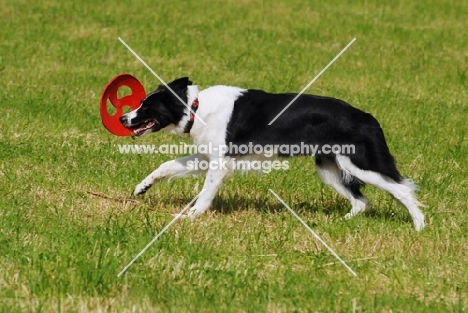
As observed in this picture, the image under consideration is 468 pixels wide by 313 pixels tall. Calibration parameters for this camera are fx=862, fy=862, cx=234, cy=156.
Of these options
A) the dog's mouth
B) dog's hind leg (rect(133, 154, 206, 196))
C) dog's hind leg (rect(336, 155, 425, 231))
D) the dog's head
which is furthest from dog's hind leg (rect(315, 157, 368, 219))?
the dog's mouth

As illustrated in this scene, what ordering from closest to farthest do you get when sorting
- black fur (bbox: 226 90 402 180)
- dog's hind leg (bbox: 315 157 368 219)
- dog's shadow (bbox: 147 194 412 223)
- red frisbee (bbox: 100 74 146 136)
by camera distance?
1. black fur (bbox: 226 90 402 180)
2. dog's hind leg (bbox: 315 157 368 219)
3. dog's shadow (bbox: 147 194 412 223)
4. red frisbee (bbox: 100 74 146 136)

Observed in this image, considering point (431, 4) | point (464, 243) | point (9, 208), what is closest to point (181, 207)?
point (9, 208)

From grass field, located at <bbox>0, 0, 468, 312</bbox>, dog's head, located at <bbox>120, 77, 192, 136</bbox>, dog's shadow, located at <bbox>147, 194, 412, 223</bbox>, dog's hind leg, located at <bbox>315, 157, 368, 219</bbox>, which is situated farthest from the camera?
dog's shadow, located at <bbox>147, 194, 412, 223</bbox>

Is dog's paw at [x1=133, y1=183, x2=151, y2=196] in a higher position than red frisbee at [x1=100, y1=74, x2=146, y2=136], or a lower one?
lower

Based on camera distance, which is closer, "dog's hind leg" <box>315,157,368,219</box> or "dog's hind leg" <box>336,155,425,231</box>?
"dog's hind leg" <box>336,155,425,231</box>

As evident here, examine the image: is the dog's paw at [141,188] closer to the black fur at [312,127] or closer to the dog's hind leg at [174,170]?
the dog's hind leg at [174,170]

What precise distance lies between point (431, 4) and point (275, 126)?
1225 cm

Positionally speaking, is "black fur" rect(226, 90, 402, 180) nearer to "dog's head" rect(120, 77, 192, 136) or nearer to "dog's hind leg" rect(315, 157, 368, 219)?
"dog's hind leg" rect(315, 157, 368, 219)

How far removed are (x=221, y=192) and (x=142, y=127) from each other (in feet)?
3.63

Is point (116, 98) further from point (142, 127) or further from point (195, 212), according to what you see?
point (195, 212)

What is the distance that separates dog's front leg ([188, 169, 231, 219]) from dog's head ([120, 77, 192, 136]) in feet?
1.62

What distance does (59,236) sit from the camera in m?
5.72

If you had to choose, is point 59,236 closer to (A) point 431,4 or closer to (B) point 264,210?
(B) point 264,210

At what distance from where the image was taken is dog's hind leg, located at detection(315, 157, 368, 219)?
672 cm
